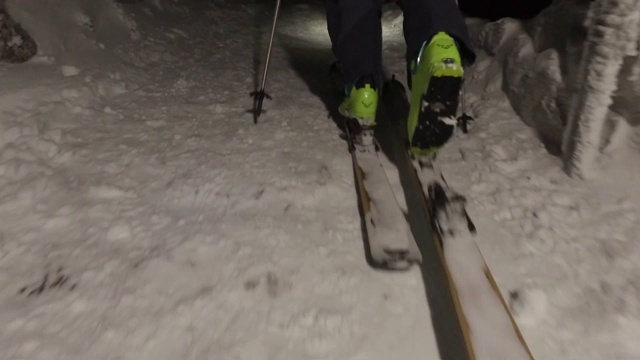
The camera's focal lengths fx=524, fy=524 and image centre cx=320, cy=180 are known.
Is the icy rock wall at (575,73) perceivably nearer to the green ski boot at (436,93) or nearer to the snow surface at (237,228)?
the snow surface at (237,228)

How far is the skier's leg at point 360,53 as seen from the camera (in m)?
2.46

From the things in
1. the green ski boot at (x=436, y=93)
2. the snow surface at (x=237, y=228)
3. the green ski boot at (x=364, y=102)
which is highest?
the green ski boot at (x=436, y=93)

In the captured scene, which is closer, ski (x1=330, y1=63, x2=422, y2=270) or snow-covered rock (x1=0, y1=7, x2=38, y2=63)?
ski (x1=330, y1=63, x2=422, y2=270)

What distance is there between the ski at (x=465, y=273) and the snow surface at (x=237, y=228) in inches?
6.0

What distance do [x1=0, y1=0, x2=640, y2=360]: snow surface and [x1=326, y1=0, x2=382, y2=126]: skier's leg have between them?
26 centimetres

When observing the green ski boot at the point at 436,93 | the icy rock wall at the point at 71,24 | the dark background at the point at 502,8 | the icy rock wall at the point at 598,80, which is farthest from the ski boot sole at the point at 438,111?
the icy rock wall at the point at 71,24

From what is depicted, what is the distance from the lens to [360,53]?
98.0 inches

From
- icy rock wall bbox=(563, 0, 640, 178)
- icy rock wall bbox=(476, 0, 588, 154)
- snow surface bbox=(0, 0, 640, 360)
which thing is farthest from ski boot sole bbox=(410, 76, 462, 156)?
icy rock wall bbox=(476, 0, 588, 154)

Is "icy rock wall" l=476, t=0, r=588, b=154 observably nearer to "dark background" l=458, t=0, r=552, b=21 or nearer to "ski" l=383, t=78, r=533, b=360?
"dark background" l=458, t=0, r=552, b=21

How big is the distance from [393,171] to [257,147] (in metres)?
0.69

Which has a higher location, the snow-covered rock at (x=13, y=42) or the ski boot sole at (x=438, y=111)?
the snow-covered rock at (x=13, y=42)

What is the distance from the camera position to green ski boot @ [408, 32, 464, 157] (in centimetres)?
198

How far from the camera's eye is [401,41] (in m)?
4.86

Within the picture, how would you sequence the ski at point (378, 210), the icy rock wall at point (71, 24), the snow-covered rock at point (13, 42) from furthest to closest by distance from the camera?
the icy rock wall at point (71, 24) → the snow-covered rock at point (13, 42) → the ski at point (378, 210)
